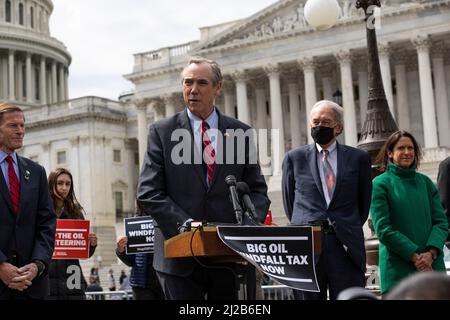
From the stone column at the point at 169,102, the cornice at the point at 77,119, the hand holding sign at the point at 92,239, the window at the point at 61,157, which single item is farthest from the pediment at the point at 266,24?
the hand holding sign at the point at 92,239

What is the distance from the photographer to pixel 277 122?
61.1 m

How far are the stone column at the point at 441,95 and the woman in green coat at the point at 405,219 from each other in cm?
5215

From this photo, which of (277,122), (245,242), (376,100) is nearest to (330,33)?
(277,122)

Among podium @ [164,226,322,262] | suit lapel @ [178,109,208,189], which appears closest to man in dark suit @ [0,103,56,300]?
suit lapel @ [178,109,208,189]

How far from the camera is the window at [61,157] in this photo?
78975 mm

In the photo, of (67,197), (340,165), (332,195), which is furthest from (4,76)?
(332,195)

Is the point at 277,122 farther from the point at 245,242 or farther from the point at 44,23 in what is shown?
the point at 44,23

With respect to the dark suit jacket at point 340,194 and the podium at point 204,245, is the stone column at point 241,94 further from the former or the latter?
the podium at point 204,245

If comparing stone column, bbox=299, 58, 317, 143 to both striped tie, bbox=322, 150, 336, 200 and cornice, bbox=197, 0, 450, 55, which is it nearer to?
cornice, bbox=197, 0, 450, 55

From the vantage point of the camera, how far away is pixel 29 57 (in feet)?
350

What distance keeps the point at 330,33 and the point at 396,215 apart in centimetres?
5302

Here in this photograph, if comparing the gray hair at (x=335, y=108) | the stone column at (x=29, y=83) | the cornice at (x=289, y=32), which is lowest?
the gray hair at (x=335, y=108)

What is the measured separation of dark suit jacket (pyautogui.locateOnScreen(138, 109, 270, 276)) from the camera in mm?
6723
